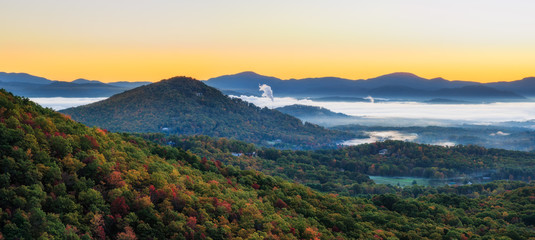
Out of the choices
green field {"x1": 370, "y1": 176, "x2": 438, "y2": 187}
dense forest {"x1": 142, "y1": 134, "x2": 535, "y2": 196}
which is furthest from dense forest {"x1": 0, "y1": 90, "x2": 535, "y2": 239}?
green field {"x1": 370, "y1": 176, "x2": 438, "y2": 187}

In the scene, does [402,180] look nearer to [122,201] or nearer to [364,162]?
[364,162]

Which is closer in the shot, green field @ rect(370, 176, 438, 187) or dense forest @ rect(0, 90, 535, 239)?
dense forest @ rect(0, 90, 535, 239)

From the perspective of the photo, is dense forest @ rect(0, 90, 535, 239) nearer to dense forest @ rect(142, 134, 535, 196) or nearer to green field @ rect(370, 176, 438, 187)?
dense forest @ rect(142, 134, 535, 196)

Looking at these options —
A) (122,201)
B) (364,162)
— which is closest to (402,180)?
(364,162)

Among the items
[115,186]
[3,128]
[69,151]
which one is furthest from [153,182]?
[3,128]

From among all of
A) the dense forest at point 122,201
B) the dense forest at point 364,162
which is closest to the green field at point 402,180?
the dense forest at point 364,162
